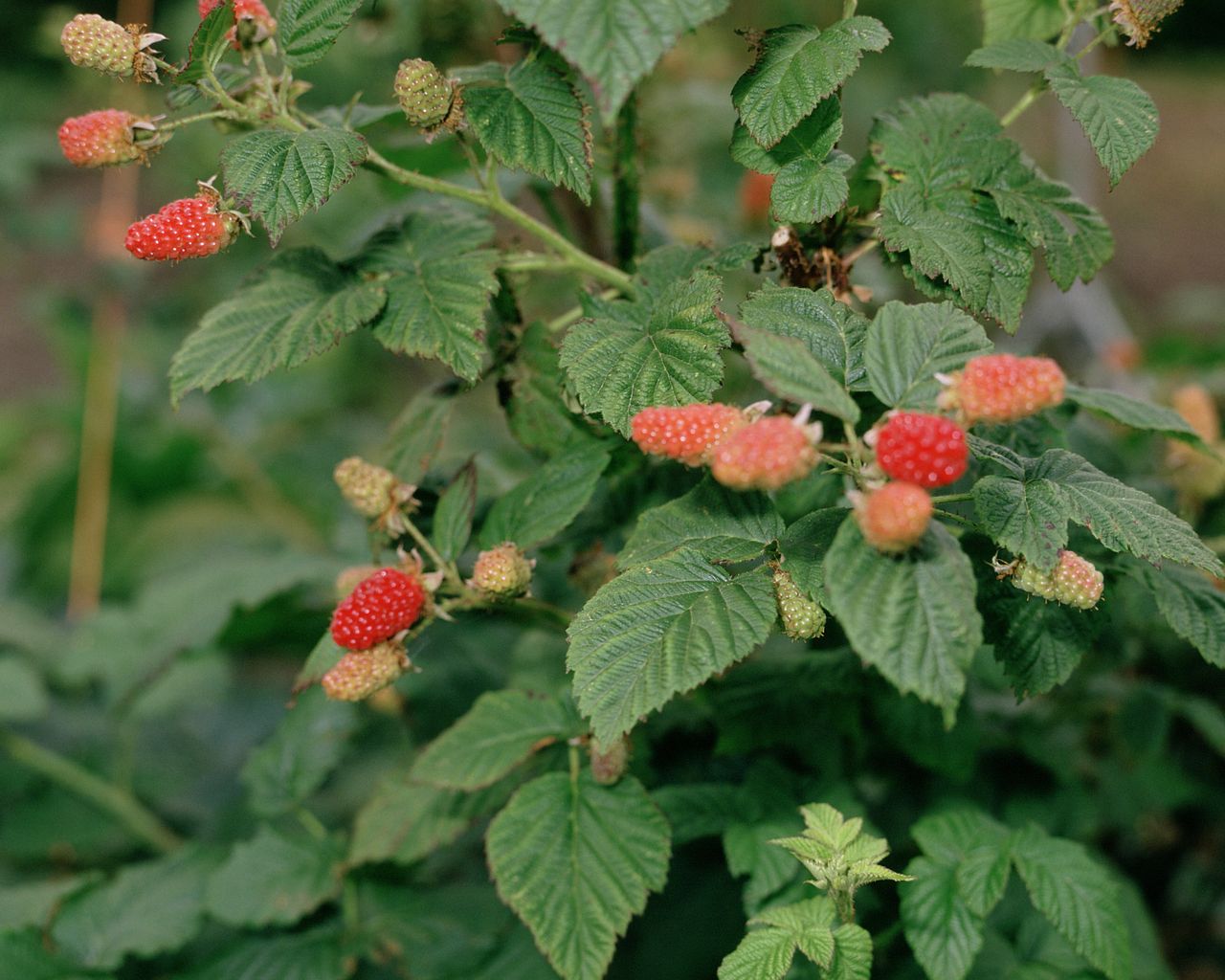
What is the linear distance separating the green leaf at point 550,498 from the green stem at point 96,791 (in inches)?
41.2

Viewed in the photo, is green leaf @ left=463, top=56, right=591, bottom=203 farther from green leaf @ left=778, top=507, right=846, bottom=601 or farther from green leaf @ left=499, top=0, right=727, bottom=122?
green leaf @ left=778, top=507, right=846, bottom=601

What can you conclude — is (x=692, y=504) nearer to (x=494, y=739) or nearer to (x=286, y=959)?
(x=494, y=739)

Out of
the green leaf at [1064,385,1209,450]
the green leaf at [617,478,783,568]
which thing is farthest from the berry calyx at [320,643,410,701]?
the green leaf at [1064,385,1209,450]

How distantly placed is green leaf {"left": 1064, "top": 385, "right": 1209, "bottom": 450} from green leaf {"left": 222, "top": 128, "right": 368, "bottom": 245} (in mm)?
711

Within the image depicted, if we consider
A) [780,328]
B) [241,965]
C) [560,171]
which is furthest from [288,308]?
[241,965]

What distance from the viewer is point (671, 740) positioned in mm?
1351

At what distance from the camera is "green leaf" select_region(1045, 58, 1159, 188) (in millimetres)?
865

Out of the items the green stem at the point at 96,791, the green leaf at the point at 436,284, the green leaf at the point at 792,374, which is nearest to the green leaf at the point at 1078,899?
the green leaf at the point at 792,374

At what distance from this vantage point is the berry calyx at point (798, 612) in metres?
0.81

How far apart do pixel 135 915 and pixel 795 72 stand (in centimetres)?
122

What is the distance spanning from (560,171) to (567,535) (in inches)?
17.2

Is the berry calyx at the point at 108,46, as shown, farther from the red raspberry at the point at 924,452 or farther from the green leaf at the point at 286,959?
the green leaf at the point at 286,959

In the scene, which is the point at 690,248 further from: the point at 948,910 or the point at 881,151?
the point at 948,910

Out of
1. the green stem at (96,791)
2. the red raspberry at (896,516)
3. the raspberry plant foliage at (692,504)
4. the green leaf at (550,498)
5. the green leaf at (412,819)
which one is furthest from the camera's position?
the green stem at (96,791)
